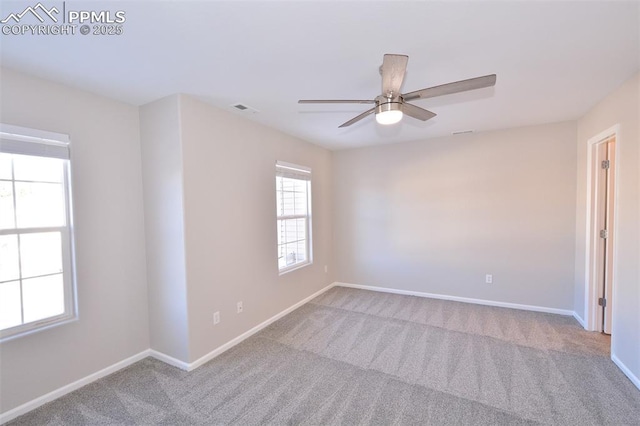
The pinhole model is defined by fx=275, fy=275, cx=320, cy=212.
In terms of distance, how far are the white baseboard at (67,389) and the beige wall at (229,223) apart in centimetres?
64

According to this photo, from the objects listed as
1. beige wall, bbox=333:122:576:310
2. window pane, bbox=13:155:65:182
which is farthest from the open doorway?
window pane, bbox=13:155:65:182

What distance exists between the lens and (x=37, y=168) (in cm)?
213

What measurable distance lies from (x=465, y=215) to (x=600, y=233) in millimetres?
1403

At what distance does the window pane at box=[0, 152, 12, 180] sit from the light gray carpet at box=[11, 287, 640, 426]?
1725mm

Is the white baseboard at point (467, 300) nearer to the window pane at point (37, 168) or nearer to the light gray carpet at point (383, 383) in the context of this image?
the light gray carpet at point (383, 383)

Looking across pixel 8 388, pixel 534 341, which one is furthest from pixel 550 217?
pixel 8 388

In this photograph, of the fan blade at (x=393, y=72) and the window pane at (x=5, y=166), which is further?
the window pane at (x=5, y=166)

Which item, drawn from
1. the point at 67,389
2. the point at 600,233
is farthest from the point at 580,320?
the point at 67,389

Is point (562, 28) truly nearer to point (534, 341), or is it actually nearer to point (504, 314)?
point (534, 341)

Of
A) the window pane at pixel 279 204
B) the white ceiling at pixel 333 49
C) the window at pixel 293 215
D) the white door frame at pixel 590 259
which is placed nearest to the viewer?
the white ceiling at pixel 333 49

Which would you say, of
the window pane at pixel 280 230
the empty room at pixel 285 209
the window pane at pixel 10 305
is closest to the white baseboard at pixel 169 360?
the empty room at pixel 285 209

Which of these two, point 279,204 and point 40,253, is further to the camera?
point 279,204

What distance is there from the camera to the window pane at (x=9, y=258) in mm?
1947

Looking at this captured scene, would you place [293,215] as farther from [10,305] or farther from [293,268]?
[10,305]
